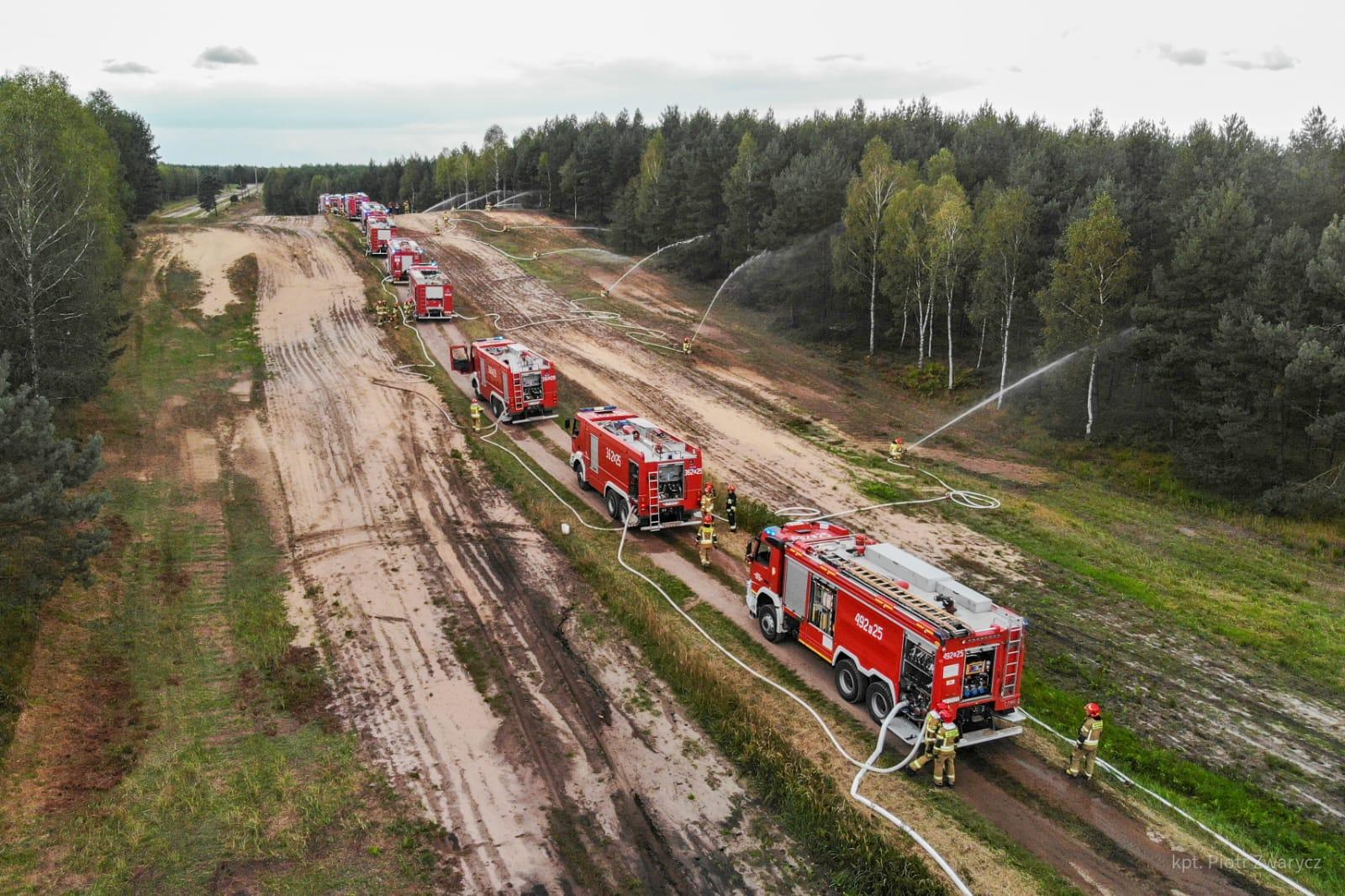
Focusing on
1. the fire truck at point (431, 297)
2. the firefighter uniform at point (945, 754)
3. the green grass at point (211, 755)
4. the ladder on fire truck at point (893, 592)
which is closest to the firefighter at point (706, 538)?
the ladder on fire truck at point (893, 592)

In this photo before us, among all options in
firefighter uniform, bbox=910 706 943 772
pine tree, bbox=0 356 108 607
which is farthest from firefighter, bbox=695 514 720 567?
pine tree, bbox=0 356 108 607

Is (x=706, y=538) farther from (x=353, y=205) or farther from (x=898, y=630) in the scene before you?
(x=353, y=205)

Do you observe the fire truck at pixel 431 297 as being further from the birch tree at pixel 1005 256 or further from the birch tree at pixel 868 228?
the birch tree at pixel 1005 256

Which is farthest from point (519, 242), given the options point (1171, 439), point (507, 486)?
point (1171, 439)

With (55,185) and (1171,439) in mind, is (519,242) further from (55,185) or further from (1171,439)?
(1171,439)

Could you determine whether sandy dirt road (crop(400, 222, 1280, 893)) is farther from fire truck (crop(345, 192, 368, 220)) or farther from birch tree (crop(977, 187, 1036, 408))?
fire truck (crop(345, 192, 368, 220))

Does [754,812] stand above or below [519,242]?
below

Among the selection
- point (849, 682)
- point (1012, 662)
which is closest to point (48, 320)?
point (849, 682)
